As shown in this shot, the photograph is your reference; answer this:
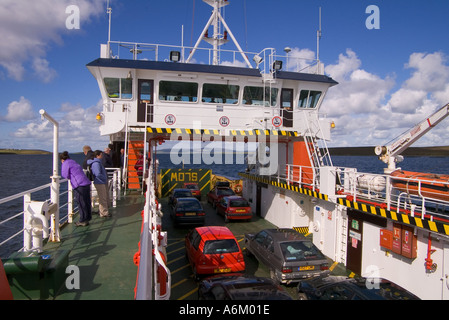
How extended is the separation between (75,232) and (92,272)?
8.46 ft

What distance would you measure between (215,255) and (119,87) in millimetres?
8882

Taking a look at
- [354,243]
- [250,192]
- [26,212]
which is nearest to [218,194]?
[250,192]

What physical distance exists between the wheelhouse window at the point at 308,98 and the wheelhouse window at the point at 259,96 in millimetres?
1417

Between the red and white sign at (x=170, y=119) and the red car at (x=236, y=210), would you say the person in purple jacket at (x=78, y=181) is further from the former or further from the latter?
the red car at (x=236, y=210)

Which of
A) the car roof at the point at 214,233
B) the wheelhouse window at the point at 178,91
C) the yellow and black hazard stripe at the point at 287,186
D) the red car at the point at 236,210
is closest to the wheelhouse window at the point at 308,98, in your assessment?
the yellow and black hazard stripe at the point at 287,186

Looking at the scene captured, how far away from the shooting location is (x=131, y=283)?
4.64 m

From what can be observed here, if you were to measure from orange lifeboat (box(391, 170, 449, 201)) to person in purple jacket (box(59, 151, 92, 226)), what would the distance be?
26.7 ft

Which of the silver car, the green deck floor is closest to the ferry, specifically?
the green deck floor

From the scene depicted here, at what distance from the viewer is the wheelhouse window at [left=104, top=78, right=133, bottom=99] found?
549 inches

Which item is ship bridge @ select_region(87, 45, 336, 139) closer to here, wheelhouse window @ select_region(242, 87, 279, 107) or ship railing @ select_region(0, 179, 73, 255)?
wheelhouse window @ select_region(242, 87, 279, 107)

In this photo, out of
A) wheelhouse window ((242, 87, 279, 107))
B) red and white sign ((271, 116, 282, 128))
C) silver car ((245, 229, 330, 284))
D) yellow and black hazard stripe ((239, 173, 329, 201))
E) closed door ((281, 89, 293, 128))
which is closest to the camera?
silver car ((245, 229, 330, 284))

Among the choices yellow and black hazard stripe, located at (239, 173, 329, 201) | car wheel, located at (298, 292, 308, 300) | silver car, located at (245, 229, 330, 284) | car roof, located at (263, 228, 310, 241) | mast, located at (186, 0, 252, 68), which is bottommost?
car wheel, located at (298, 292, 308, 300)
